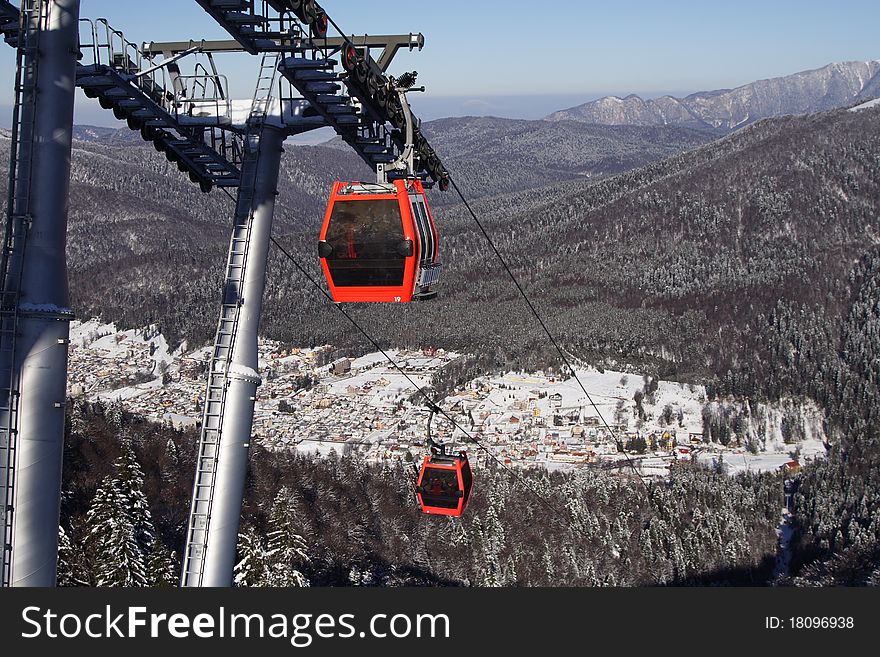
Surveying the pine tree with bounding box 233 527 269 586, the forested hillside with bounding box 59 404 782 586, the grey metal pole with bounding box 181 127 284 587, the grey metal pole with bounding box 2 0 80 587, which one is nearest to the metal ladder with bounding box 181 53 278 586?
the grey metal pole with bounding box 181 127 284 587

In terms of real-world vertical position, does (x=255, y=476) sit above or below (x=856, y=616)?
below

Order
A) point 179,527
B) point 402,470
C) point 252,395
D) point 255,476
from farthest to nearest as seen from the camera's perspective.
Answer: point 402,470, point 255,476, point 179,527, point 252,395

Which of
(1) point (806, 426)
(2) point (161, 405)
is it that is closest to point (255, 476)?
(2) point (161, 405)

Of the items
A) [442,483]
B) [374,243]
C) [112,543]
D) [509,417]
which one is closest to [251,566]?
[112,543]

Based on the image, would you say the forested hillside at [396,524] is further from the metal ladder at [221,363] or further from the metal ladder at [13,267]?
the metal ladder at [13,267]

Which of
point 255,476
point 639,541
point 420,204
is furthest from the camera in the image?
point 639,541

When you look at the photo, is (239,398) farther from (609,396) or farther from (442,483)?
(609,396)

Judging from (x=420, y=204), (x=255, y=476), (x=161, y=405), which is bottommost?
(x=161, y=405)

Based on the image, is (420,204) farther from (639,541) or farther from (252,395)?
(639,541)
